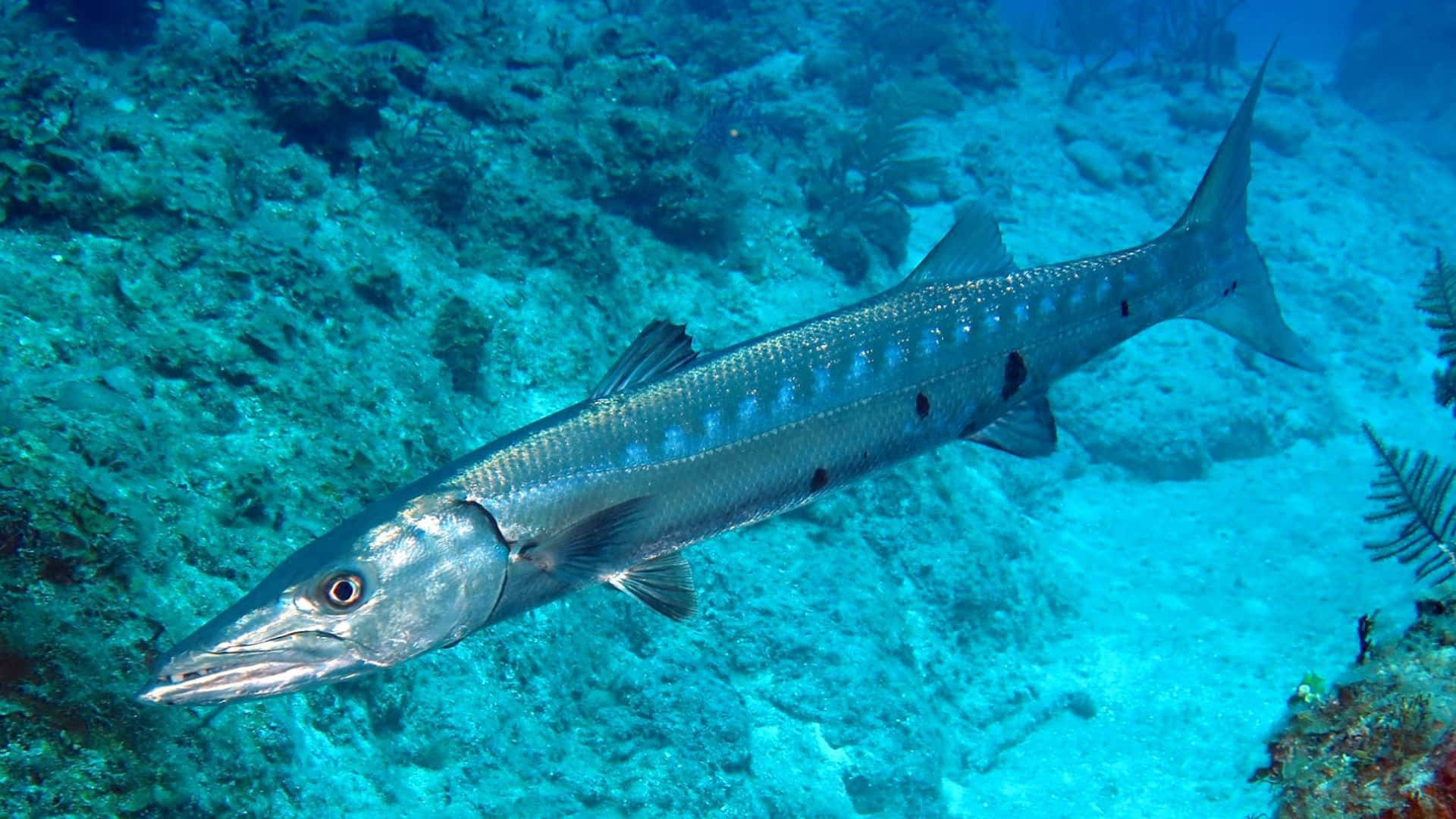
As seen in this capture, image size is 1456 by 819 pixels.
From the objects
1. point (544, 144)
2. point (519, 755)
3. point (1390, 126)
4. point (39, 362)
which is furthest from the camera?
point (1390, 126)

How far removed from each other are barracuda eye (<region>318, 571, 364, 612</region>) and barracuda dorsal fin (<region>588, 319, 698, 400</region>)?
98cm

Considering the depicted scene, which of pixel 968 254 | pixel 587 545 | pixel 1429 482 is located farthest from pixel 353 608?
pixel 1429 482

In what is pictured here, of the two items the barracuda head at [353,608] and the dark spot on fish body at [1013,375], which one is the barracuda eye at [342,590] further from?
the dark spot on fish body at [1013,375]

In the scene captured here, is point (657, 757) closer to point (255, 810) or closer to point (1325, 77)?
point (255, 810)

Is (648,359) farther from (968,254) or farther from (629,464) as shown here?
(968,254)

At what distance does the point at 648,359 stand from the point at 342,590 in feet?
4.14

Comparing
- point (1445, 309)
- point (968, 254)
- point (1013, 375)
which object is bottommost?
point (1013, 375)

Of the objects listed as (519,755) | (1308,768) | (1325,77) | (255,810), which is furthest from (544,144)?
(1325,77)

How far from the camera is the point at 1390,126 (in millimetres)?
26703

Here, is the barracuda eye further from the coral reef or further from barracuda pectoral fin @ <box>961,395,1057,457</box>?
the coral reef

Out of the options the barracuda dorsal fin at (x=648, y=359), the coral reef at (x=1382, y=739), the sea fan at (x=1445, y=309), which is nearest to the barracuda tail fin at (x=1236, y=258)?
the sea fan at (x=1445, y=309)

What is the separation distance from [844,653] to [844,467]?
389 cm

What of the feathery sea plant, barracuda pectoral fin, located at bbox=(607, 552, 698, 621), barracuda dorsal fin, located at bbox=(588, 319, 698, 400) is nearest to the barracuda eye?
barracuda pectoral fin, located at bbox=(607, 552, 698, 621)

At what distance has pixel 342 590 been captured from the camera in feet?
7.00
